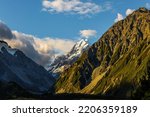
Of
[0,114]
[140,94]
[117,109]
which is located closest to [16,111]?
[0,114]

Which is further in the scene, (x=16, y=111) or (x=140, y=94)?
(x=140, y=94)

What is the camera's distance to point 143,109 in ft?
51.3

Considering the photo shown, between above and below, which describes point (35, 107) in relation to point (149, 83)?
below

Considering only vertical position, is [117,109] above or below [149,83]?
below

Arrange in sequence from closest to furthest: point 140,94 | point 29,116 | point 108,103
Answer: point 29,116, point 108,103, point 140,94

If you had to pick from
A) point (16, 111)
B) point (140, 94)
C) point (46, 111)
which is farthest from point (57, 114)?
point (140, 94)

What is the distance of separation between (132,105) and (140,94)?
8307cm

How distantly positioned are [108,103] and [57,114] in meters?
2.21

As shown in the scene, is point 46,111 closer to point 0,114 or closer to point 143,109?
point 0,114

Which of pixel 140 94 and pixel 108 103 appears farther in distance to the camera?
pixel 140 94

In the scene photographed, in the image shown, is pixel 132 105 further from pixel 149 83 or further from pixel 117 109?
pixel 149 83

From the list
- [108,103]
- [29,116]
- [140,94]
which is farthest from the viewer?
[140,94]

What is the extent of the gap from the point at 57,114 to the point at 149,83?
8469 cm

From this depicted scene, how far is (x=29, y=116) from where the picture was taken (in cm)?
1509
